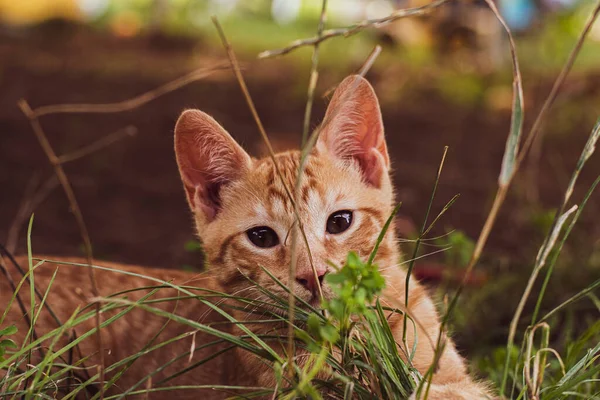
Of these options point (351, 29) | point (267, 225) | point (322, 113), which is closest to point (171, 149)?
point (322, 113)

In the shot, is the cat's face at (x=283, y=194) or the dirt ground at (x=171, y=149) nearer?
the cat's face at (x=283, y=194)

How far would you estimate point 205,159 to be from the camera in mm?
2420

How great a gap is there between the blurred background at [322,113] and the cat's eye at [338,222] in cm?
30

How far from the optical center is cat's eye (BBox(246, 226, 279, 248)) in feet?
7.38

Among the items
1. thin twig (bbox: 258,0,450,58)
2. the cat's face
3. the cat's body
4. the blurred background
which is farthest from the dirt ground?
thin twig (bbox: 258,0,450,58)

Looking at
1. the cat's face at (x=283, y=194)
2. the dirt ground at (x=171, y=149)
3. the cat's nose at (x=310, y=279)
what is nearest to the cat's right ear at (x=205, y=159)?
the cat's face at (x=283, y=194)

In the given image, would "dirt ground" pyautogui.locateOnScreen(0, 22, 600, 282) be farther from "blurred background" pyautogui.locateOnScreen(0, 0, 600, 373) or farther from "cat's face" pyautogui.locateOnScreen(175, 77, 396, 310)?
"cat's face" pyautogui.locateOnScreen(175, 77, 396, 310)

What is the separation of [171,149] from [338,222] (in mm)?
3879

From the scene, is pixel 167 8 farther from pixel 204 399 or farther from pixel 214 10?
pixel 204 399

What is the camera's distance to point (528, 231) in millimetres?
4355

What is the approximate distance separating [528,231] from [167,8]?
8287 millimetres

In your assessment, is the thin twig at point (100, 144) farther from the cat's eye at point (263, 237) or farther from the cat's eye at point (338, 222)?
the cat's eye at point (338, 222)

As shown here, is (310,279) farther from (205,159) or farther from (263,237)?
(205,159)

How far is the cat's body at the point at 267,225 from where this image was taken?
2.20m
